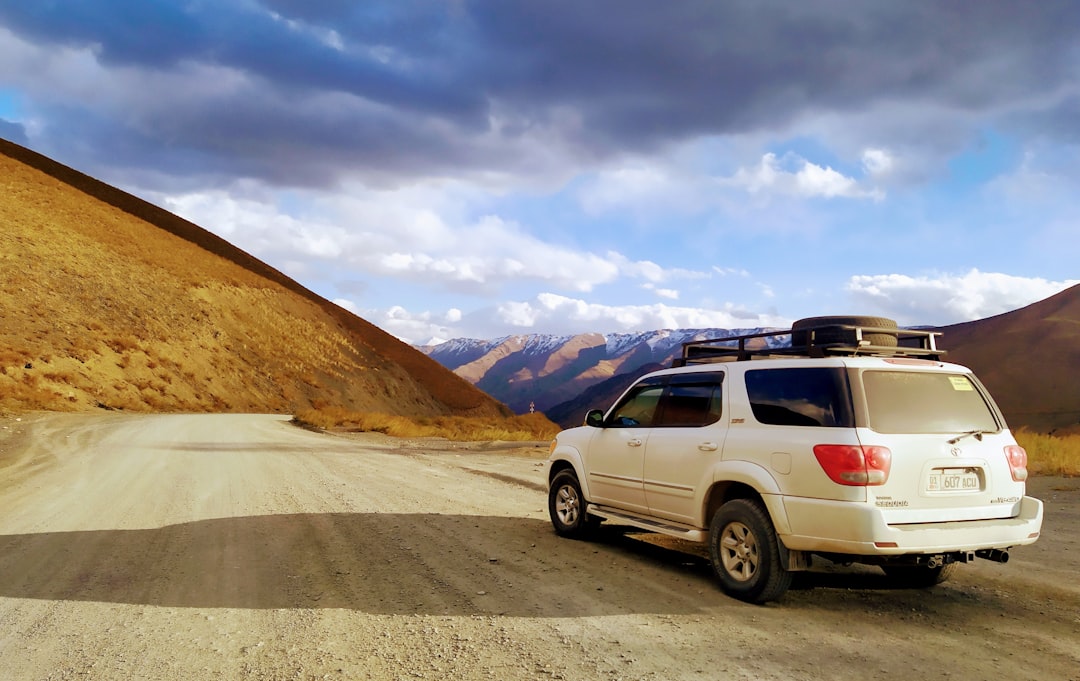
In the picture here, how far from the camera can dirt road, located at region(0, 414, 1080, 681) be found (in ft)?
14.1

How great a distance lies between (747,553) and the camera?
5.77m

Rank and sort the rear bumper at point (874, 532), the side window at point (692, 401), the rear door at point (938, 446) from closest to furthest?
the rear bumper at point (874, 532) → the rear door at point (938, 446) → the side window at point (692, 401)

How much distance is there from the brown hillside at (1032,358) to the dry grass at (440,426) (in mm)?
63925

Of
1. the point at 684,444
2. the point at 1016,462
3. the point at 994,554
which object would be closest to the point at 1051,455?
the point at 1016,462

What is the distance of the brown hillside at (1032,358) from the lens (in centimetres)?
8400

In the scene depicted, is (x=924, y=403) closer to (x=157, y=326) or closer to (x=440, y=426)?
(x=440, y=426)

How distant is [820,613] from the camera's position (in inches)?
215

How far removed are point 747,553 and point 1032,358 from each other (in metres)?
114

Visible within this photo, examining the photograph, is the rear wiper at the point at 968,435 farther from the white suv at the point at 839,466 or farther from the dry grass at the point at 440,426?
the dry grass at the point at 440,426

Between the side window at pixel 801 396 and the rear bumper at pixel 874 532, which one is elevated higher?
the side window at pixel 801 396

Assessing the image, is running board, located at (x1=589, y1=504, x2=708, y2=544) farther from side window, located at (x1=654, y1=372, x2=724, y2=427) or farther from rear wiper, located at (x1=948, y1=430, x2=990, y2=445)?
rear wiper, located at (x1=948, y1=430, x2=990, y2=445)

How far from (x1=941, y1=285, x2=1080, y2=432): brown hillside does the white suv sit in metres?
81.6

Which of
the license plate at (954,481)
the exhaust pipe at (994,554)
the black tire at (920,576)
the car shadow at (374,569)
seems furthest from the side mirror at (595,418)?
the exhaust pipe at (994,554)

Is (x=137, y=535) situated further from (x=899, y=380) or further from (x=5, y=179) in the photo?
(x=5, y=179)
